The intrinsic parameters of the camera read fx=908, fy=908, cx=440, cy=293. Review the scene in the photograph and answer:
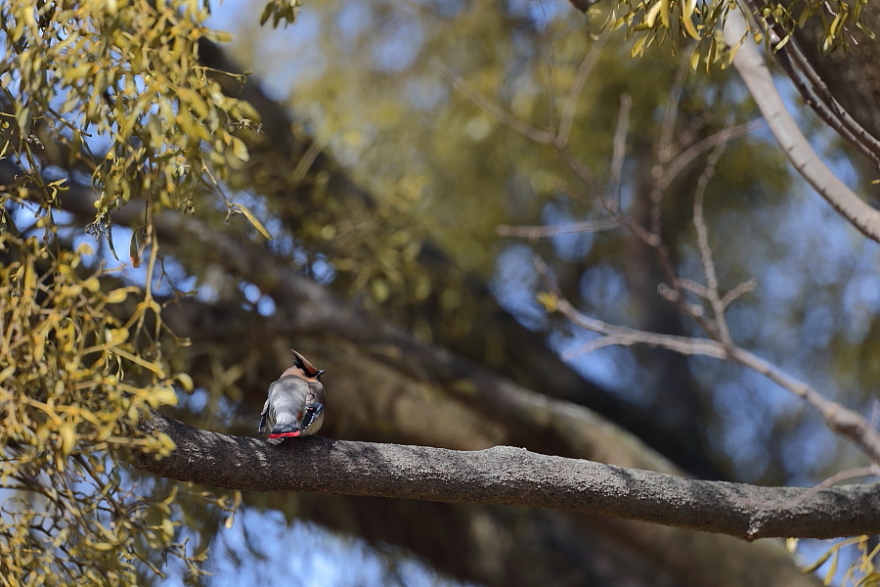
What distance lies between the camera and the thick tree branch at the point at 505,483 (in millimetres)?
1572

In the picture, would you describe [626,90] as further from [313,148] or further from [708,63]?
[708,63]

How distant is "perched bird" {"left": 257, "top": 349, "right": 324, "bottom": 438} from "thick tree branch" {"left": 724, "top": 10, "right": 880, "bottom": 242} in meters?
1.20

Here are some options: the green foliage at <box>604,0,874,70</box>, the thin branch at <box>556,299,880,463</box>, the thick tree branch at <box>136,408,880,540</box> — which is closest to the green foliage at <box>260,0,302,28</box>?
the green foliage at <box>604,0,874,70</box>

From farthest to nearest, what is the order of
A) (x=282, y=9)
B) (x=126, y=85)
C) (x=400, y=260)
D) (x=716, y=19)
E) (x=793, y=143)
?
(x=400, y=260) < (x=793, y=143) < (x=282, y=9) < (x=716, y=19) < (x=126, y=85)

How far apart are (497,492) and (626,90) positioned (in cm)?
382

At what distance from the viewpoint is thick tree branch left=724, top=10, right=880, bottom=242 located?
211cm

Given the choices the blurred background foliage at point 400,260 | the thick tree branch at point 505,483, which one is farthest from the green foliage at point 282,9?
→ the thick tree branch at point 505,483

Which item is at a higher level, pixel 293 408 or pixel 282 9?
pixel 282 9

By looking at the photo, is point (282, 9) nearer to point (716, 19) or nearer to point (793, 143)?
point (716, 19)

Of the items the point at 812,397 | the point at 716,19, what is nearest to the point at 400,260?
the point at 812,397

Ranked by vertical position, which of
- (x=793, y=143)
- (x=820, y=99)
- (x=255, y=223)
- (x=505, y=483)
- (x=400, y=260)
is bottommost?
(x=400, y=260)

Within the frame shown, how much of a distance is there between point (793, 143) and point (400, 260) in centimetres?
234

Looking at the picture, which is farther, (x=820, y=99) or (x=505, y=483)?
(x=820, y=99)

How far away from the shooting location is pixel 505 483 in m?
1.71
